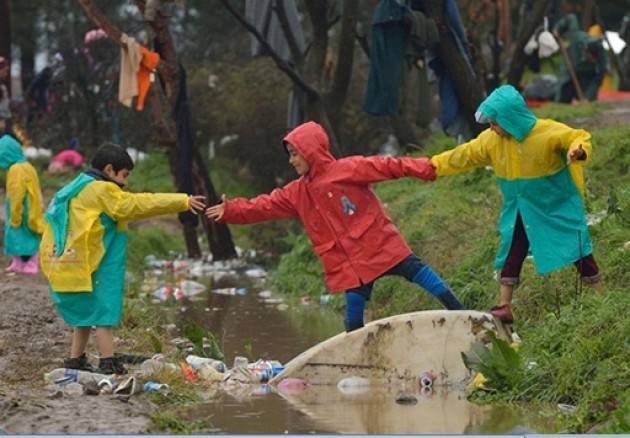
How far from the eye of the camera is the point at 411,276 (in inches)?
438

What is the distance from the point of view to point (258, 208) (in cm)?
1142

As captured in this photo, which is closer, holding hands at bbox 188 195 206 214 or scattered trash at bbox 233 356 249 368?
holding hands at bbox 188 195 206 214

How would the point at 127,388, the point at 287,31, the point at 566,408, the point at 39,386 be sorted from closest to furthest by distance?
the point at 566,408
the point at 127,388
the point at 39,386
the point at 287,31

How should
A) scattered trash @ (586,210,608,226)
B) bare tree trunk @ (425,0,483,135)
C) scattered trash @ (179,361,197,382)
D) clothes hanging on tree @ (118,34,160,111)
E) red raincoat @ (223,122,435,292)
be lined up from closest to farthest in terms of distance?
scattered trash @ (179,361,197,382) < red raincoat @ (223,122,435,292) < scattered trash @ (586,210,608,226) < bare tree trunk @ (425,0,483,135) < clothes hanging on tree @ (118,34,160,111)

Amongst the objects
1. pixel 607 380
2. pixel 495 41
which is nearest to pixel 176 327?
pixel 607 380

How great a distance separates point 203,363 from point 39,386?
1.08 meters

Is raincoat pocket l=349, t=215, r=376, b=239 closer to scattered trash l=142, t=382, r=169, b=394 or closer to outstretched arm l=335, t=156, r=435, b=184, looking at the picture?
outstretched arm l=335, t=156, r=435, b=184

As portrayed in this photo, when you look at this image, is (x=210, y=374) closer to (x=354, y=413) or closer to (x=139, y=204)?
(x=139, y=204)

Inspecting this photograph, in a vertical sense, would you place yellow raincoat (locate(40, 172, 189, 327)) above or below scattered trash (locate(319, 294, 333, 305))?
above

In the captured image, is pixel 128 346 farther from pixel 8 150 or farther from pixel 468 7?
pixel 468 7

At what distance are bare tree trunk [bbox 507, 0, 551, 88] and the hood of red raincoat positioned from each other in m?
11.1

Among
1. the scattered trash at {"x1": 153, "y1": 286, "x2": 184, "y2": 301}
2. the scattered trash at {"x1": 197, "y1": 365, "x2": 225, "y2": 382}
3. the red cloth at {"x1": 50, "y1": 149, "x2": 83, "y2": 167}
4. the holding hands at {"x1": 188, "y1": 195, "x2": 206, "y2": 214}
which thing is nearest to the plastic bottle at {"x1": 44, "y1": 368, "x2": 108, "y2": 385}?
the scattered trash at {"x1": 197, "y1": 365, "x2": 225, "y2": 382}

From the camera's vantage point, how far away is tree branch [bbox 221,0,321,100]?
19.2m

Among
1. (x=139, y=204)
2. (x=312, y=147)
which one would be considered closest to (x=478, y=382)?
(x=312, y=147)
